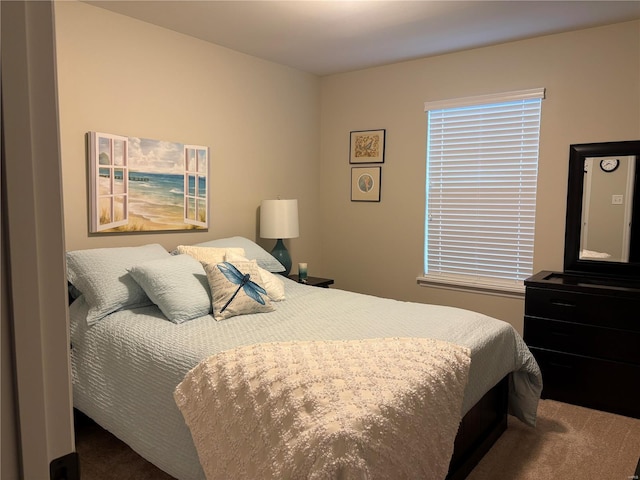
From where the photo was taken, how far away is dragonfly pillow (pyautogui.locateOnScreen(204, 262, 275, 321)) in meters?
2.56

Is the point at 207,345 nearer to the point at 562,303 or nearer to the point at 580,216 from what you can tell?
the point at 562,303

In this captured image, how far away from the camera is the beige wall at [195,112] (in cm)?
287

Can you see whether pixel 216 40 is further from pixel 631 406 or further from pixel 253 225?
pixel 631 406

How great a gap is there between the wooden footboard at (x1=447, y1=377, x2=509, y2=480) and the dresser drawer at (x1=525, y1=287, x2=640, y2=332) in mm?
695

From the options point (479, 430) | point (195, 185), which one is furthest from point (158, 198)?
point (479, 430)

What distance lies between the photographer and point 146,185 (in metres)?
3.23

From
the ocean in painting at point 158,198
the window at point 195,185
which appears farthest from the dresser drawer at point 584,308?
the ocean in painting at point 158,198

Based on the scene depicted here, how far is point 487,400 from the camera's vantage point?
8.09 feet

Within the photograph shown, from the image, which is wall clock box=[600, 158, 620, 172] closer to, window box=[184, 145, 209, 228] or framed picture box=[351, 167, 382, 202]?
framed picture box=[351, 167, 382, 202]

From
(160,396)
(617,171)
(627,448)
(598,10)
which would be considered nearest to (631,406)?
(627,448)

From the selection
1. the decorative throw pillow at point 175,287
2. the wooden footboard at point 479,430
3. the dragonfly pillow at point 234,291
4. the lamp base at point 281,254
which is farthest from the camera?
the lamp base at point 281,254

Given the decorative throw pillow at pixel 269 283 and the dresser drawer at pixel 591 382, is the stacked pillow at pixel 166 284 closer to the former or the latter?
the decorative throw pillow at pixel 269 283

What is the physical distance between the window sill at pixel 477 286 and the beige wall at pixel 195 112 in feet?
4.09

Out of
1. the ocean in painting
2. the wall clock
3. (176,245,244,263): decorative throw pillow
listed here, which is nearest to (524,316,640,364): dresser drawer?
the wall clock
